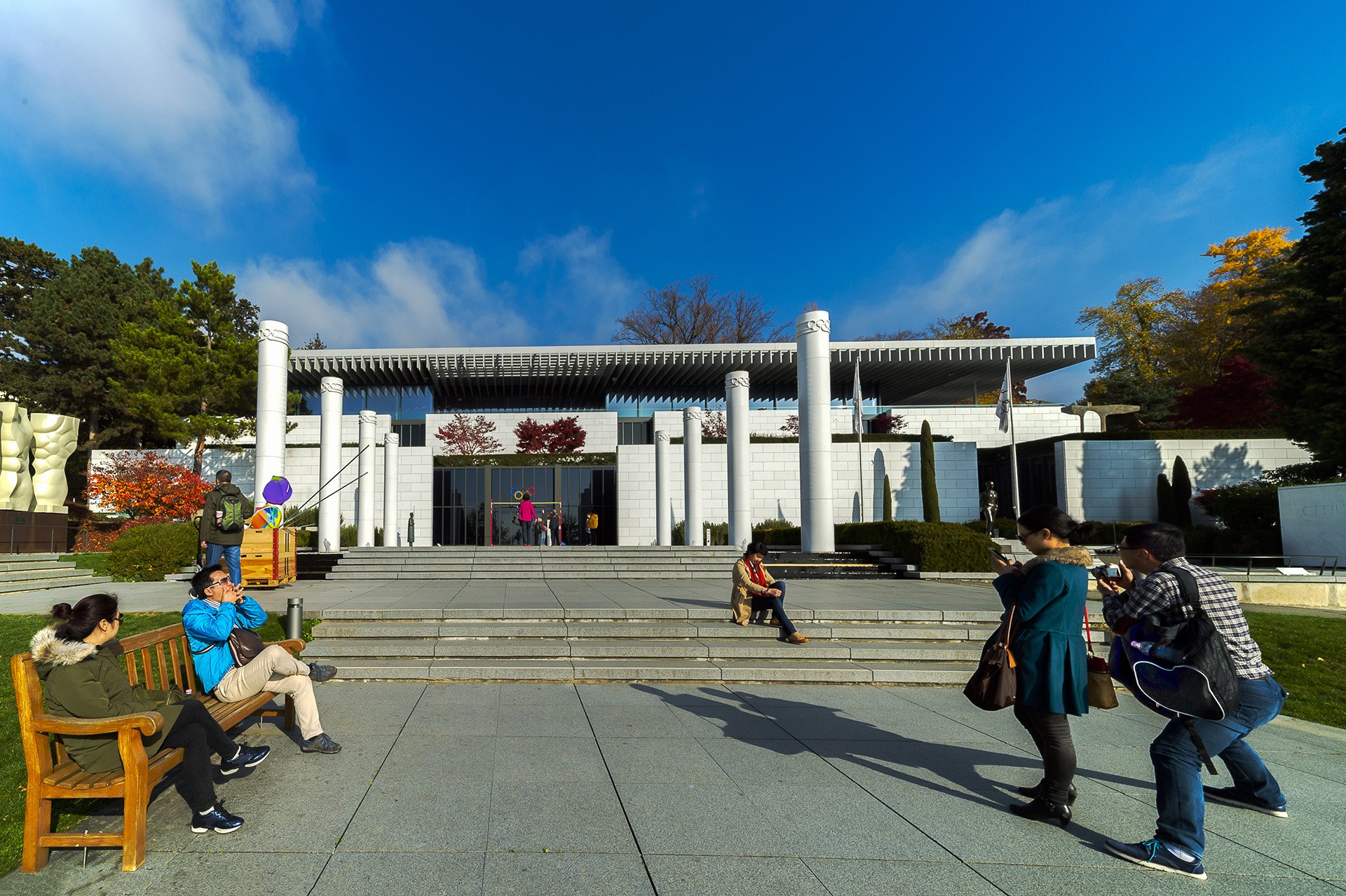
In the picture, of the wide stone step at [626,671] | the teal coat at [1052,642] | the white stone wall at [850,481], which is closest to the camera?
the teal coat at [1052,642]

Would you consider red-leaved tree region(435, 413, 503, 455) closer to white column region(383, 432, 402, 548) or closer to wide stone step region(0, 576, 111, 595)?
white column region(383, 432, 402, 548)

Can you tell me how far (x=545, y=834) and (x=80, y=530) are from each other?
1352 inches

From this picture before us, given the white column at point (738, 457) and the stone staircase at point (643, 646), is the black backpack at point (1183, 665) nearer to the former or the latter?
the stone staircase at point (643, 646)

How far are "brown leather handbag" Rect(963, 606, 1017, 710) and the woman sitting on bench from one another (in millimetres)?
4003

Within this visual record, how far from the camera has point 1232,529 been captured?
71.1ft

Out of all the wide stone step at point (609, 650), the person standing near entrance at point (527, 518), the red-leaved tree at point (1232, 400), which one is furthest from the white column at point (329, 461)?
the red-leaved tree at point (1232, 400)

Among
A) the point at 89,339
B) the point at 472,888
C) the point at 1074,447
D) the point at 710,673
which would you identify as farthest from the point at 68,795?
the point at 89,339

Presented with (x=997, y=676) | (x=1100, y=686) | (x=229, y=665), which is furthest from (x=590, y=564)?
(x=1100, y=686)

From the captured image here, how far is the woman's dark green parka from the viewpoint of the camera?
3385 millimetres

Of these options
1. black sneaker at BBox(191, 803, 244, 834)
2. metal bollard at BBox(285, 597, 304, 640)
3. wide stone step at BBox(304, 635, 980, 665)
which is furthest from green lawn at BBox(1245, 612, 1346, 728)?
metal bollard at BBox(285, 597, 304, 640)

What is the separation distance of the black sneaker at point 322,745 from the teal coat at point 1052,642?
444 centimetres

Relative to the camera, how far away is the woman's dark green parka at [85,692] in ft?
11.1

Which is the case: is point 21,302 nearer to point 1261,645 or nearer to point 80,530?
point 80,530

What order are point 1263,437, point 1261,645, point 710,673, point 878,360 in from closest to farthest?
point 710,673 < point 1261,645 < point 1263,437 < point 878,360
